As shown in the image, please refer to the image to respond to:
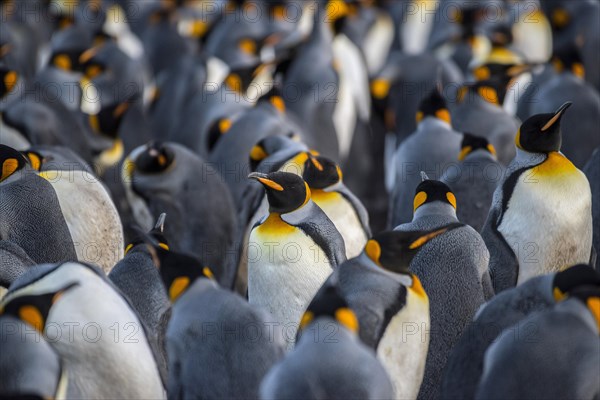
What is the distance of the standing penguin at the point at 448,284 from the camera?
149 inches

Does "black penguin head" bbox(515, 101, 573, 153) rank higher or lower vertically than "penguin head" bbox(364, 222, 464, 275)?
lower

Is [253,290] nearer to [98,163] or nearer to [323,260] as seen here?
[323,260]

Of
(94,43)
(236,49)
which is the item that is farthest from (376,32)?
(94,43)

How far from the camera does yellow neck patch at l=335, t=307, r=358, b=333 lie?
289cm

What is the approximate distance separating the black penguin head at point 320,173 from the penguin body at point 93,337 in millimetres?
1581

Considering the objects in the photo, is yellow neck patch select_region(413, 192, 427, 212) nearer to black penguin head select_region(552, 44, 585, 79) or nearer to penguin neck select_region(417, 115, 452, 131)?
penguin neck select_region(417, 115, 452, 131)

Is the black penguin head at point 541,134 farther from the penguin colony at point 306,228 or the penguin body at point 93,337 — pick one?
the penguin body at point 93,337

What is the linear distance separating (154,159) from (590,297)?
3082 mm

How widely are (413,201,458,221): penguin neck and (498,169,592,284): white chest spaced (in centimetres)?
45

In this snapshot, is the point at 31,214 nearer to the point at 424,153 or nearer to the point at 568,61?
the point at 424,153

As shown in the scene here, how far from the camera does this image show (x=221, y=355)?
3.04 meters

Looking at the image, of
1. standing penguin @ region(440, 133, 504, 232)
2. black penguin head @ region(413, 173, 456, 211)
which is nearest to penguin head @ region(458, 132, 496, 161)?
standing penguin @ region(440, 133, 504, 232)

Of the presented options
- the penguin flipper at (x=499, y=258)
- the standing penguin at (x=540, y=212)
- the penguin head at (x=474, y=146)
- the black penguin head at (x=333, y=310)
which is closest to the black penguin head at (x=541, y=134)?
the standing penguin at (x=540, y=212)

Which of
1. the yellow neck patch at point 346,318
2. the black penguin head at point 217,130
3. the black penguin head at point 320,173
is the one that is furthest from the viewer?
the black penguin head at point 217,130
